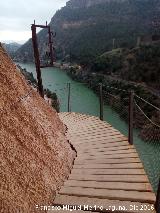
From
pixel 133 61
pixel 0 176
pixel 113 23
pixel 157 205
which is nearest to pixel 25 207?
pixel 0 176

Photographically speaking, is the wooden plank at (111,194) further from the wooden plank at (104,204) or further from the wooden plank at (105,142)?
the wooden plank at (105,142)

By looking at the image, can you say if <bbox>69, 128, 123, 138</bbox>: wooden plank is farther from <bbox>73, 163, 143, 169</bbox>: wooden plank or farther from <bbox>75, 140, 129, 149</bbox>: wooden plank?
<bbox>73, 163, 143, 169</bbox>: wooden plank

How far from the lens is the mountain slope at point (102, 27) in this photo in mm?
102144

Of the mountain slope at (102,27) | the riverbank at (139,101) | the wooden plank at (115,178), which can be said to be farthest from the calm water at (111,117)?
the mountain slope at (102,27)

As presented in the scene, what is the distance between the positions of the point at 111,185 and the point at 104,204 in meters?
0.66

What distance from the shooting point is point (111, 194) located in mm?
4926

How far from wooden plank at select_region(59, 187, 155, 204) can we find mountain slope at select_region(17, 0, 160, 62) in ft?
255

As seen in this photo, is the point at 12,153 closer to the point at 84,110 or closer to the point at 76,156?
the point at 76,156

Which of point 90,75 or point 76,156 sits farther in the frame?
point 90,75

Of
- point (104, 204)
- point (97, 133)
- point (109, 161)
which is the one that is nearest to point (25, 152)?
point (104, 204)

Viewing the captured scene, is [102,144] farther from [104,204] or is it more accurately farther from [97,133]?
[104,204]

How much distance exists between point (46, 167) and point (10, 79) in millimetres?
1699

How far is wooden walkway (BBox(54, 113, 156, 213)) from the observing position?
4719mm

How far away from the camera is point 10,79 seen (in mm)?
5891
